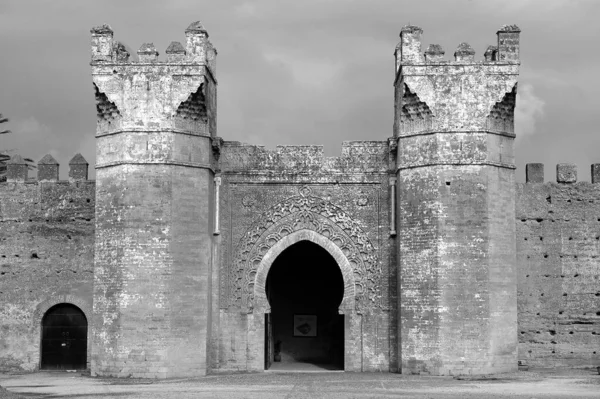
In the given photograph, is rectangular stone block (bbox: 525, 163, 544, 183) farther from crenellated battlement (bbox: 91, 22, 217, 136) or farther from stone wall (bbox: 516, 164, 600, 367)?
crenellated battlement (bbox: 91, 22, 217, 136)

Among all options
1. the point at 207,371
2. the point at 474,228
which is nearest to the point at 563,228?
the point at 474,228

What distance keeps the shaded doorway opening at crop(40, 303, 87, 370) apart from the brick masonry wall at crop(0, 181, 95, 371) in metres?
0.19

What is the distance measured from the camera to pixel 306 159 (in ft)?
63.2

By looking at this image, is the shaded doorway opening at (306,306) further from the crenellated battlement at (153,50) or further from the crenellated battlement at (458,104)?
the crenellated battlement at (153,50)

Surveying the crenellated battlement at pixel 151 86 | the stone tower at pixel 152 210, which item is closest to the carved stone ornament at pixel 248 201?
the stone tower at pixel 152 210

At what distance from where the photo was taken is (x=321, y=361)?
22.0 metres

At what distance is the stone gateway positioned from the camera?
17672 millimetres

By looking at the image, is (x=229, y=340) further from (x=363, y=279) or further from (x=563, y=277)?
(x=563, y=277)

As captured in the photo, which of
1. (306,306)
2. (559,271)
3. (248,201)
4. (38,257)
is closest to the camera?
(559,271)

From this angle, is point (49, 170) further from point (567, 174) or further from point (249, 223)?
point (567, 174)

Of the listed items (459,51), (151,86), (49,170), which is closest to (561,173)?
(459,51)

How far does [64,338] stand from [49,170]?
11.6ft

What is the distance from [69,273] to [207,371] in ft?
11.9

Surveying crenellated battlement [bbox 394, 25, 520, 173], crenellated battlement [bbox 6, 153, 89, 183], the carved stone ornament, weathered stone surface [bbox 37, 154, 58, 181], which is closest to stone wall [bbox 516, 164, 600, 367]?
crenellated battlement [bbox 394, 25, 520, 173]
